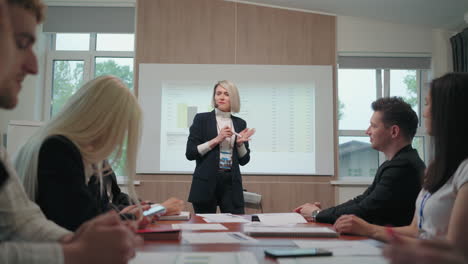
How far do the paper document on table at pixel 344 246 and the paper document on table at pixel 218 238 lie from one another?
Answer: 0.18 m

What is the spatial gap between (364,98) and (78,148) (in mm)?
4348

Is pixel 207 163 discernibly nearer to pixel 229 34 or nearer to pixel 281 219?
pixel 281 219

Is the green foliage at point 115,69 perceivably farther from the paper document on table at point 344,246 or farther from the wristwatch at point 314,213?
the paper document on table at point 344,246

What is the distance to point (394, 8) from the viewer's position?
4.59 m

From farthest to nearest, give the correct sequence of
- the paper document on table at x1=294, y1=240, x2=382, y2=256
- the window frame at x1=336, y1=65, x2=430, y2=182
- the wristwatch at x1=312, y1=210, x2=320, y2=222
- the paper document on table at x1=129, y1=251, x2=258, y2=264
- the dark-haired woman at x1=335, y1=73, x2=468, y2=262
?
the window frame at x1=336, y1=65, x2=430, y2=182 → the wristwatch at x1=312, y1=210, x2=320, y2=222 → the dark-haired woman at x1=335, y1=73, x2=468, y2=262 → the paper document on table at x1=294, y1=240, x2=382, y2=256 → the paper document on table at x1=129, y1=251, x2=258, y2=264

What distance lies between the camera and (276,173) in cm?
466

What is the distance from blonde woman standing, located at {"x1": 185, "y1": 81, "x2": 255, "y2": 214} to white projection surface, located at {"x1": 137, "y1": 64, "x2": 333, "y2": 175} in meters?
1.41

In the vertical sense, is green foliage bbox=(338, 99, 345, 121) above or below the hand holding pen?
above

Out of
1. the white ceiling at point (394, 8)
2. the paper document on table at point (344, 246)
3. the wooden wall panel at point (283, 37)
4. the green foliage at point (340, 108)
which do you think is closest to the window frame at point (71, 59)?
the white ceiling at point (394, 8)

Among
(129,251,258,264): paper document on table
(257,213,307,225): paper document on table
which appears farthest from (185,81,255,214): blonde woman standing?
(129,251,258,264): paper document on table

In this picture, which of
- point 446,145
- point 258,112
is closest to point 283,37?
point 258,112

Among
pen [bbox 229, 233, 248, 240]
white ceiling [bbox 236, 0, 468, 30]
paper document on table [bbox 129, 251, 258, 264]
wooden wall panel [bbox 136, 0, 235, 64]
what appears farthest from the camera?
wooden wall panel [bbox 136, 0, 235, 64]

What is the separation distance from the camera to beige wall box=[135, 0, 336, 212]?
15.9 ft

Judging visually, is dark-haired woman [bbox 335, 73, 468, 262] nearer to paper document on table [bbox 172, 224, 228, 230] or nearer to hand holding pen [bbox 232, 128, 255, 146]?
paper document on table [bbox 172, 224, 228, 230]
